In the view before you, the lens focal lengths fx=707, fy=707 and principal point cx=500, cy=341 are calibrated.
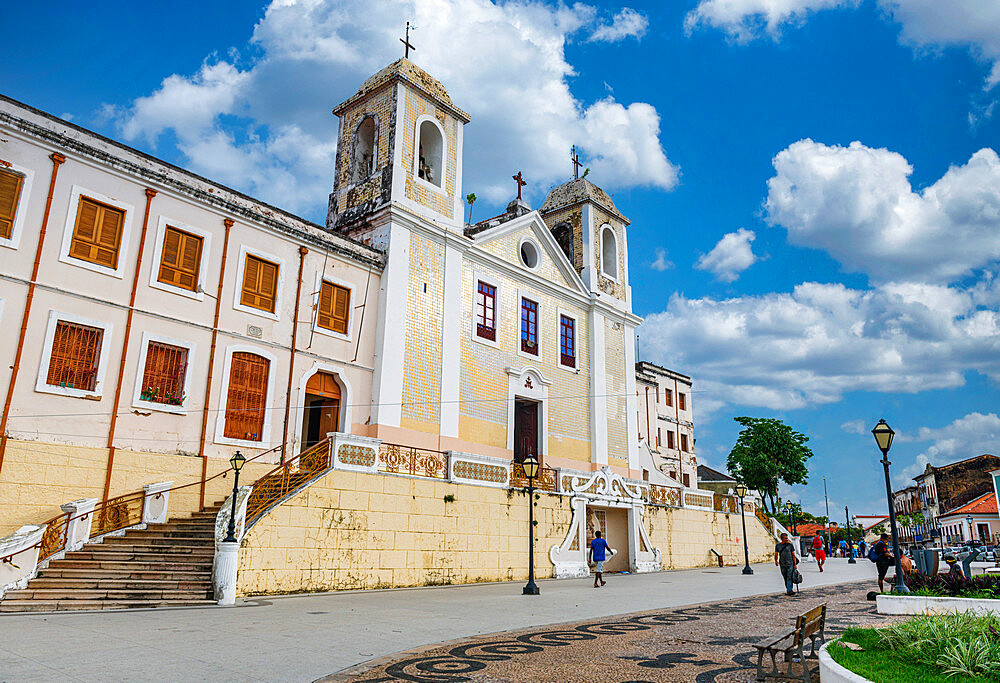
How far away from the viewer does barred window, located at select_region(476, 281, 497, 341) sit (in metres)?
23.9

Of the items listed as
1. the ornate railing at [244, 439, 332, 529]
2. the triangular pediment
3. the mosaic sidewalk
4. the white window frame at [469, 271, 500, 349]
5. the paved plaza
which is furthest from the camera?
the triangular pediment

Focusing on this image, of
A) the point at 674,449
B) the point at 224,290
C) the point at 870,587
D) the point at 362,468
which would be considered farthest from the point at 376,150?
the point at 674,449

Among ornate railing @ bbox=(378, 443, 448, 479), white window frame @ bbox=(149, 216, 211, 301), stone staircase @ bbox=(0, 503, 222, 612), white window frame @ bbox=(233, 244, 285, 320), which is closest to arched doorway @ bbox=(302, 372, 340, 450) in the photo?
white window frame @ bbox=(233, 244, 285, 320)

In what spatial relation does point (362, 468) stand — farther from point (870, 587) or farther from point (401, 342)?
point (870, 587)

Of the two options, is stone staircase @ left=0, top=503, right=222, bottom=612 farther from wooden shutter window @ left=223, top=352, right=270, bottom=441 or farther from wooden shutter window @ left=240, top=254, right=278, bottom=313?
wooden shutter window @ left=240, top=254, right=278, bottom=313

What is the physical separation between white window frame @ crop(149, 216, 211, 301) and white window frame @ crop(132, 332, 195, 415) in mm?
1160

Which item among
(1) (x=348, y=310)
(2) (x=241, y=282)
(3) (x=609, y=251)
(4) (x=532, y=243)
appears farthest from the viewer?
(3) (x=609, y=251)

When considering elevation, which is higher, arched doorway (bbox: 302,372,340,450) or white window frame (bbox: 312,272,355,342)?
white window frame (bbox: 312,272,355,342)

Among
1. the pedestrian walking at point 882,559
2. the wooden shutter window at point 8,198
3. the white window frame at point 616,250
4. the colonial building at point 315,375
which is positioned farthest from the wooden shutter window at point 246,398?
the white window frame at point 616,250

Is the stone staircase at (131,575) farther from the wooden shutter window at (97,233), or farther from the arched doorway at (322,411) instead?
the wooden shutter window at (97,233)

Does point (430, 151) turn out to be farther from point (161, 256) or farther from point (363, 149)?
point (161, 256)

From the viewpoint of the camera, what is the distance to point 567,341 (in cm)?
2761

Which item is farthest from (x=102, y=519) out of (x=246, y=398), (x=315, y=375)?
(x=315, y=375)

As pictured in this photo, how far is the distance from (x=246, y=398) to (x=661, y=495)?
613 inches
